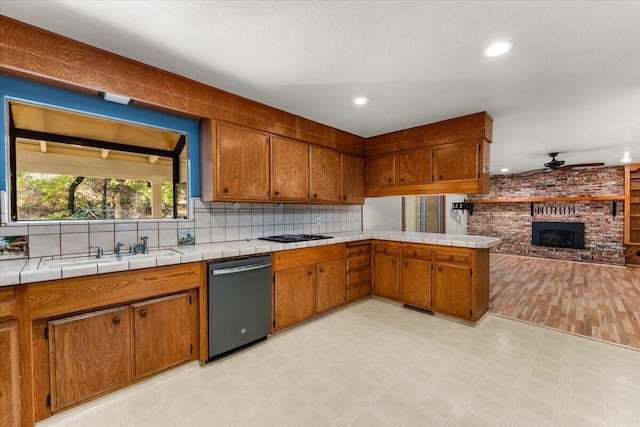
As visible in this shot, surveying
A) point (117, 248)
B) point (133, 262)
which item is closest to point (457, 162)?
point (133, 262)

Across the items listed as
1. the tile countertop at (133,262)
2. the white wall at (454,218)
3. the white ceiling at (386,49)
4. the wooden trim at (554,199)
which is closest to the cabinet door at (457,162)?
the white ceiling at (386,49)

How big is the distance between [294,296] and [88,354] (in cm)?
165

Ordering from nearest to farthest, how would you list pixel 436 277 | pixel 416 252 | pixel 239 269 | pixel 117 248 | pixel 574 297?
pixel 117 248
pixel 239 269
pixel 436 277
pixel 416 252
pixel 574 297

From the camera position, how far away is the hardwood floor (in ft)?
9.70

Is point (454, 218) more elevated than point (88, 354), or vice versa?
point (454, 218)

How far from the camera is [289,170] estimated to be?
3180 mm

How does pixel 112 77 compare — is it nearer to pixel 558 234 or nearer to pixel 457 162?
pixel 457 162

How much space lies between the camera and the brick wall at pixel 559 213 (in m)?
6.39

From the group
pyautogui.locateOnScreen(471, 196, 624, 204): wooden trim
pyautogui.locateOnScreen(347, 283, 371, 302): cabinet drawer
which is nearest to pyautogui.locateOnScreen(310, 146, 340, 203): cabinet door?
pyautogui.locateOnScreen(347, 283, 371, 302): cabinet drawer

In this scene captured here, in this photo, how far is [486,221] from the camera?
26.5 feet

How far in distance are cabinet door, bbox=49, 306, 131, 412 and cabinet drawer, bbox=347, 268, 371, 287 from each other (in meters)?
2.34

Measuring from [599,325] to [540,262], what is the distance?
14.2 ft

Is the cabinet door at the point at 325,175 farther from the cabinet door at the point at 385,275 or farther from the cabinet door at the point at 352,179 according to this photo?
the cabinet door at the point at 385,275

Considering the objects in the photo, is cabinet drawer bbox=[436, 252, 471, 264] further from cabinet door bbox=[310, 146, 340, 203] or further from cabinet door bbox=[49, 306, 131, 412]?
cabinet door bbox=[49, 306, 131, 412]
